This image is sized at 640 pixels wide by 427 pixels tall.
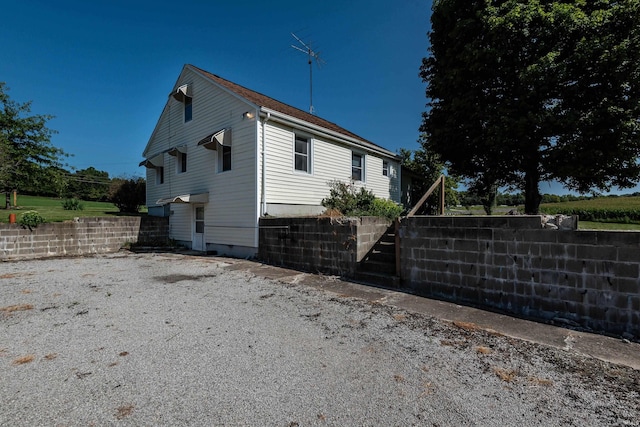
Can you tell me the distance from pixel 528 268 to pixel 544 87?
7887mm

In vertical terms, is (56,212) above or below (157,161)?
below

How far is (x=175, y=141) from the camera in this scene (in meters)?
13.3

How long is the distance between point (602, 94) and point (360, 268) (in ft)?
31.6

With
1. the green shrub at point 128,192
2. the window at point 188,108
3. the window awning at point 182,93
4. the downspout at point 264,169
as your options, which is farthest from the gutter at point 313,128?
the green shrub at point 128,192

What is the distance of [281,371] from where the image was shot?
2.73 m

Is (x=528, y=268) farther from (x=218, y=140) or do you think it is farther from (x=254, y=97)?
(x=254, y=97)

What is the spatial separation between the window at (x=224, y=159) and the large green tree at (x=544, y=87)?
8.98 m

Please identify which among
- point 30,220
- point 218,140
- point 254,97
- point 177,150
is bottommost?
point 30,220

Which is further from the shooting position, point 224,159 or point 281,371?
point 224,159

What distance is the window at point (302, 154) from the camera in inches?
420

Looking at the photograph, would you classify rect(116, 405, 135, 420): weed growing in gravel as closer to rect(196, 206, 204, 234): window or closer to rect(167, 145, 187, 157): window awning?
rect(196, 206, 204, 234): window

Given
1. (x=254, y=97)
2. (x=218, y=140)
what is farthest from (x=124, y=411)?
(x=254, y=97)

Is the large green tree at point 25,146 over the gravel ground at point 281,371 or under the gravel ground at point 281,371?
over

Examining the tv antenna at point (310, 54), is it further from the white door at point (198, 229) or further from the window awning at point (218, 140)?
the white door at point (198, 229)
